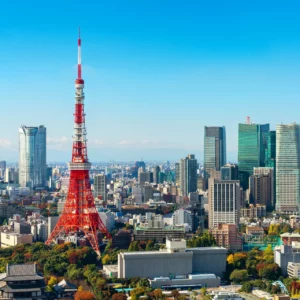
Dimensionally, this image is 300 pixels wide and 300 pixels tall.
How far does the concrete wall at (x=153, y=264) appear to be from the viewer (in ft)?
52.3

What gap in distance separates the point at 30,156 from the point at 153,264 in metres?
33.1

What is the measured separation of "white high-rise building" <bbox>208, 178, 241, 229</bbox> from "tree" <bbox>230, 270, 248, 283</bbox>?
901cm

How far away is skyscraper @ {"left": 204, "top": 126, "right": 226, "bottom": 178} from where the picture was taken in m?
45.9

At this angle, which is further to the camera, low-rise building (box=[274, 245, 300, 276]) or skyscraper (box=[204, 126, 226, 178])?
skyscraper (box=[204, 126, 226, 178])

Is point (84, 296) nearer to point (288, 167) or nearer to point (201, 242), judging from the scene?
point (201, 242)

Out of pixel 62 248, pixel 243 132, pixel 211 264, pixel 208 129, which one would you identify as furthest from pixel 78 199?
pixel 208 129

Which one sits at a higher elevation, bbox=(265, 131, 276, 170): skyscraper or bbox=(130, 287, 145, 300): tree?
bbox=(265, 131, 276, 170): skyscraper

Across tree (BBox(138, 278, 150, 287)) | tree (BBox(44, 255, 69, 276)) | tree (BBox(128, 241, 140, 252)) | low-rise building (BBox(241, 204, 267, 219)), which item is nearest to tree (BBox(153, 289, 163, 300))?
tree (BBox(138, 278, 150, 287))

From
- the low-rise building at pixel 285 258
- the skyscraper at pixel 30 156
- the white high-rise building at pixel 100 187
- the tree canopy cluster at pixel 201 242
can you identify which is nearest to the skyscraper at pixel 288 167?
the white high-rise building at pixel 100 187

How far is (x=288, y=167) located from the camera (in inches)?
1286

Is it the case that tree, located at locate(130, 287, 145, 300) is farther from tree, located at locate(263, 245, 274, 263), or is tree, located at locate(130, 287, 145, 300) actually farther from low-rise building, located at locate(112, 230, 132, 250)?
low-rise building, located at locate(112, 230, 132, 250)

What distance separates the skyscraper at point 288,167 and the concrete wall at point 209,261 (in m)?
16.0

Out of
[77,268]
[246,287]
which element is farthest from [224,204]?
[246,287]

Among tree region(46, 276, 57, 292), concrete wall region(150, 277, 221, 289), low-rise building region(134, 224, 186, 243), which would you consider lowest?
concrete wall region(150, 277, 221, 289)
